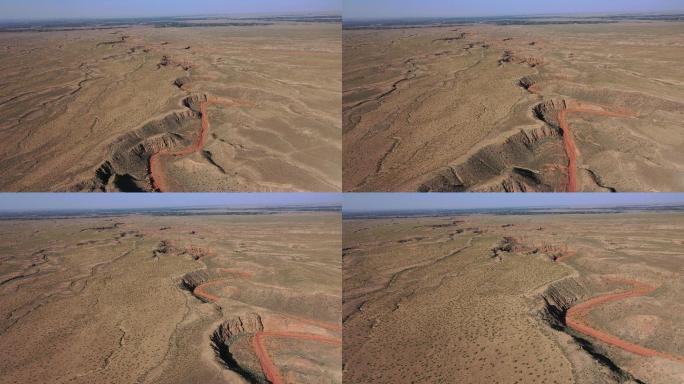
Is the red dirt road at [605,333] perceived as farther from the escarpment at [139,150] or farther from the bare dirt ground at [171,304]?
the escarpment at [139,150]

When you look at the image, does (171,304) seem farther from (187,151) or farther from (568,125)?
(568,125)

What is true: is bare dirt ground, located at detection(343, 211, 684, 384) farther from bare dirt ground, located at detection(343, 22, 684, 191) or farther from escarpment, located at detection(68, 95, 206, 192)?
escarpment, located at detection(68, 95, 206, 192)

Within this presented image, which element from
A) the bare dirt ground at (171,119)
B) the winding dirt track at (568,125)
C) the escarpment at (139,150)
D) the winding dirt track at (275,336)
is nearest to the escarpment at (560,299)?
the winding dirt track at (568,125)

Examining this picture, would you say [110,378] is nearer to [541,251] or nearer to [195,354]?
[195,354]

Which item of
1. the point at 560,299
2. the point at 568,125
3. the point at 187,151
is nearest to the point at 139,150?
the point at 187,151

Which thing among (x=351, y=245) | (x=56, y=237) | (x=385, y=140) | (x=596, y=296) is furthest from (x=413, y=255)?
(x=56, y=237)
